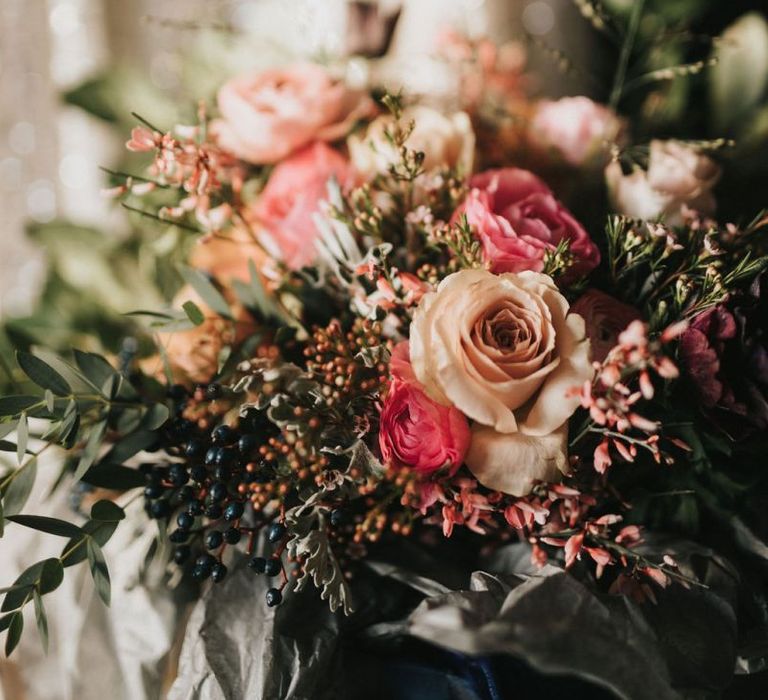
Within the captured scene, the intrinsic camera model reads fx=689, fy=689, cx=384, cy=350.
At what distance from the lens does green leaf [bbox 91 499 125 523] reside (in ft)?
1.87

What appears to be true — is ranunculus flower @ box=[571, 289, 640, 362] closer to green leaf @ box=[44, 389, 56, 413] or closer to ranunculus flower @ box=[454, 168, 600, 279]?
ranunculus flower @ box=[454, 168, 600, 279]

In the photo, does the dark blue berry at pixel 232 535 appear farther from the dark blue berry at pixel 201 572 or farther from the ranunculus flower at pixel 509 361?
the ranunculus flower at pixel 509 361

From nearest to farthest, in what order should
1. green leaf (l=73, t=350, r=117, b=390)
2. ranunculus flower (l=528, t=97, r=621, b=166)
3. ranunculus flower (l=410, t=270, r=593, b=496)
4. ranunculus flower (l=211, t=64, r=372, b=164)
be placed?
ranunculus flower (l=410, t=270, r=593, b=496) < green leaf (l=73, t=350, r=117, b=390) < ranunculus flower (l=211, t=64, r=372, b=164) < ranunculus flower (l=528, t=97, r=621, b=166)

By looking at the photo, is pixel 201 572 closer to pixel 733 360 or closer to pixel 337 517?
pixel 337 517

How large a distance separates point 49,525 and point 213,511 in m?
0.13

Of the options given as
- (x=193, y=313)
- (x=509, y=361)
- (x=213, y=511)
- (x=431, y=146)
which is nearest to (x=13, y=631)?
(x=213, y=511)

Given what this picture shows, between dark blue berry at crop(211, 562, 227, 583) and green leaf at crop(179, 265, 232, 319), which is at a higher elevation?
green leaf at crop(179, 265, 232, 319)

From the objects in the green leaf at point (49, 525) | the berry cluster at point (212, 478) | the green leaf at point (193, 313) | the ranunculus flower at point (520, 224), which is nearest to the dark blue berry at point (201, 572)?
the berry cluster at point (212, 478)

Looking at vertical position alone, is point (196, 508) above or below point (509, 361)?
below

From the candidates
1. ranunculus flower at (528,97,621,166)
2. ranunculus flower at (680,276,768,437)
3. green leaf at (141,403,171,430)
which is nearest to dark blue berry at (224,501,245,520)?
green leaf at (141,403,171,430)

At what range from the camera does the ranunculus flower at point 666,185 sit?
2.17 feet

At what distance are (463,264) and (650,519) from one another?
30cm

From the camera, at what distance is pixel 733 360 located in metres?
0.55

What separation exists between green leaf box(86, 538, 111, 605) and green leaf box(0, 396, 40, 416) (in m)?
0.12
